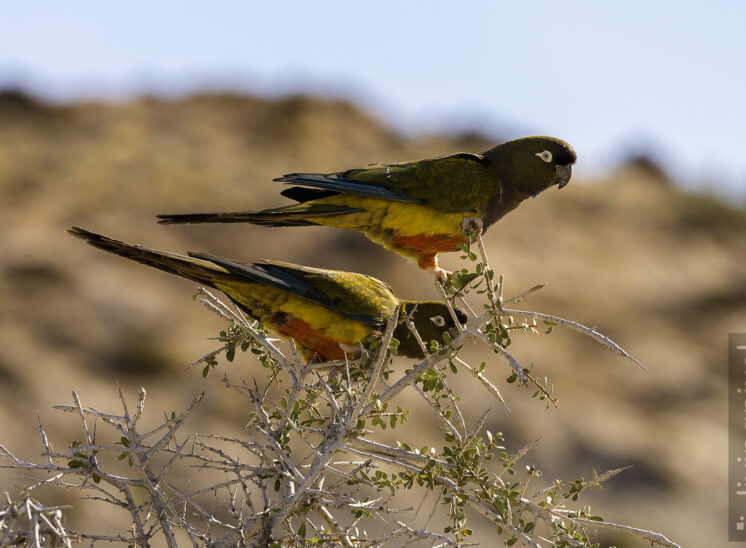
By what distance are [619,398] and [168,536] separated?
69.0ft

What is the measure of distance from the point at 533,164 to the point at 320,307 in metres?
1.93

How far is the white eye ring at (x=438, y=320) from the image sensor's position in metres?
6.13

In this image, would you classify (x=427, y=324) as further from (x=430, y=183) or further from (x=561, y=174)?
(x=561, y=174)

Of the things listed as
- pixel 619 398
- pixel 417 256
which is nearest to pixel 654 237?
pixel 619 398

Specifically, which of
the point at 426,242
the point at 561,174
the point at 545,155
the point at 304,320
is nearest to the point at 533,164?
the point at 545,155

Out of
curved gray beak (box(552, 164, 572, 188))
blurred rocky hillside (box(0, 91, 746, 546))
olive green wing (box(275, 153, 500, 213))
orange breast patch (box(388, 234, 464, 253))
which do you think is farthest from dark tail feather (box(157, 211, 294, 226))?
blurred rocky hillside (box(0, 91, 746, 546))

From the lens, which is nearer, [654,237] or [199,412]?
[199,412]

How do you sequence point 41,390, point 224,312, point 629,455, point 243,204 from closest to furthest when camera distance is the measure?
1. point 224,312
2. point 41,390
3. point 629,455
4. point 243,204

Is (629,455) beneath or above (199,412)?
above

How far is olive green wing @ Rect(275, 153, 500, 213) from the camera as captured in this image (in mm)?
5848

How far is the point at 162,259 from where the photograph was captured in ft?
16.3

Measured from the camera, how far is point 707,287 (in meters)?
29.2

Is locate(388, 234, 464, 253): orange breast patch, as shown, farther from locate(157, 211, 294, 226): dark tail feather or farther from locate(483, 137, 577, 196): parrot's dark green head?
locate(157, 211, 294, 226): dark tail feather

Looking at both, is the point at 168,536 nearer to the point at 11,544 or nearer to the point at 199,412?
the point at 11,544
